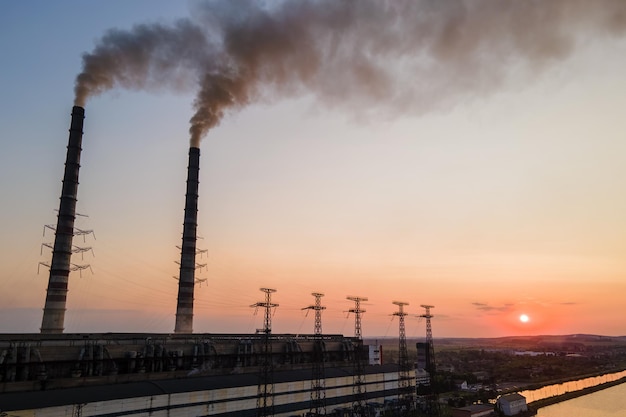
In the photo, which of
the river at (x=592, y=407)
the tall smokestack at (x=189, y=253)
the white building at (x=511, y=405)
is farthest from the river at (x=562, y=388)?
the tall smokestack at (x=189, y=253)

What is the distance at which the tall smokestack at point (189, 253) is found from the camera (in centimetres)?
5234

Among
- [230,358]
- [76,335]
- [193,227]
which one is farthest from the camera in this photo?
[193,227]

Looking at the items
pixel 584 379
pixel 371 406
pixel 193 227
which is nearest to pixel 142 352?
pixel 193 227

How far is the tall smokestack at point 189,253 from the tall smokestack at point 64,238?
1196 centimetres

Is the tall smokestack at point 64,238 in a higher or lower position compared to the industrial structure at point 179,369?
higher

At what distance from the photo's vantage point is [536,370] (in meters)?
116

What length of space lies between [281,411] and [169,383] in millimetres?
11016

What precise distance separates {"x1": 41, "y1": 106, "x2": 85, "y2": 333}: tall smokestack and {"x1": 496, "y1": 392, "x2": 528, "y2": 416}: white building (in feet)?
170

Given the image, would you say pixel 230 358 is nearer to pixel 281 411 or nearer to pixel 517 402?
pixel 281 411

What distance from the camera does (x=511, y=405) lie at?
58438mm

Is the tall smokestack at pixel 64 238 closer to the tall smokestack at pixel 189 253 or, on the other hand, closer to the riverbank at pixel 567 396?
the tall smokestack at pixel 189 253

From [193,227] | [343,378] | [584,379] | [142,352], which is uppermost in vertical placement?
[193,227]

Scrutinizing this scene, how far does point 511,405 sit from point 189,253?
Answer: 1738 inches

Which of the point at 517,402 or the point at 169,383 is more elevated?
the point at 169,383
